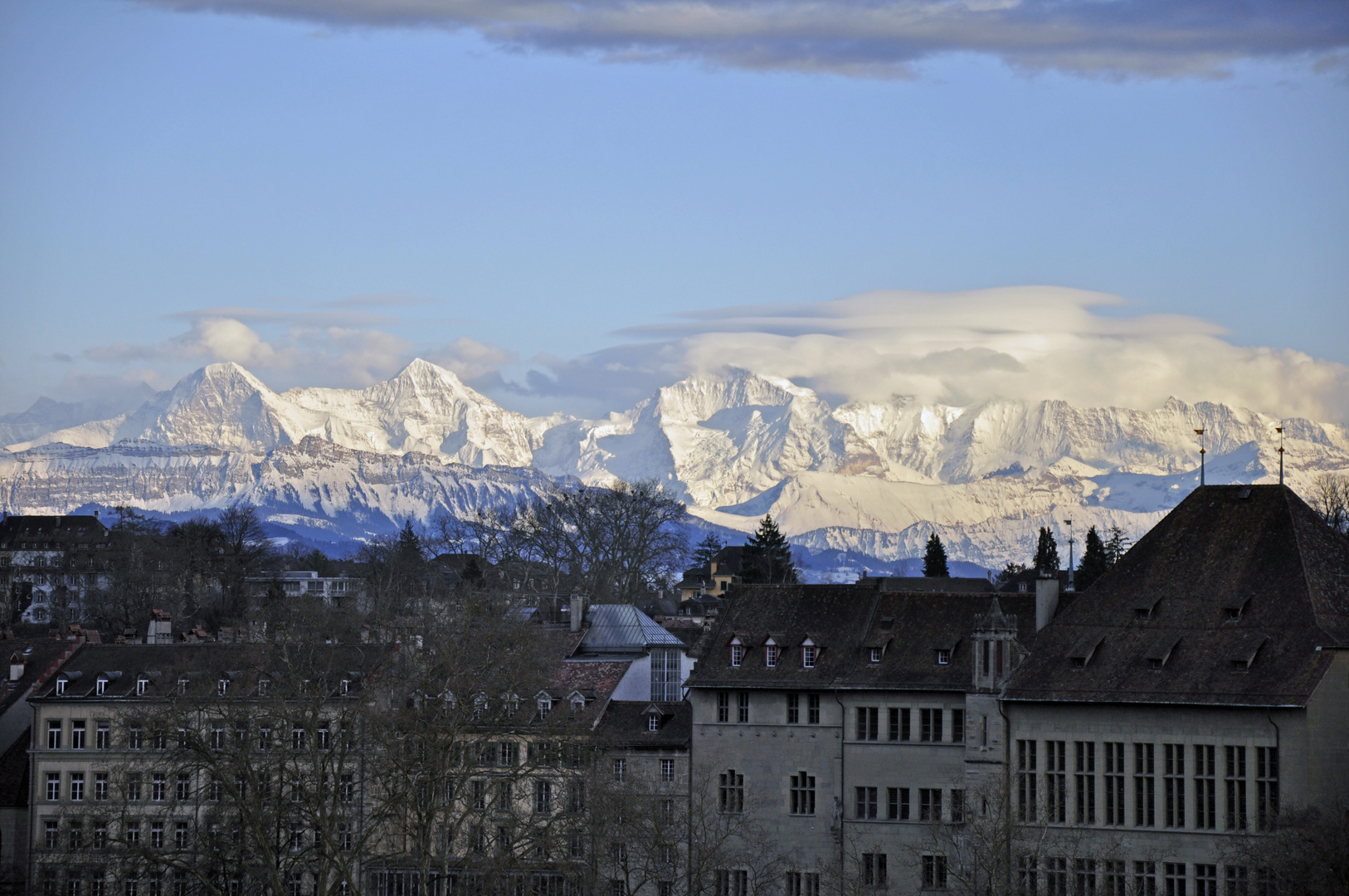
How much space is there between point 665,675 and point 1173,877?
112 feet

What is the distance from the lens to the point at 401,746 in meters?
86.4

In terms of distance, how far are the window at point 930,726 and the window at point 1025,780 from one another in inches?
176

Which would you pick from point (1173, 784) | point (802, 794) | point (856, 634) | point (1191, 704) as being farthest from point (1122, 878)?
point (856, 634)

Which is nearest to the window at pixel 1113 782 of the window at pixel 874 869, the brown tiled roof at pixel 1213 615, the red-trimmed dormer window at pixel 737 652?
the brown tiled roof at pixel 1213 615

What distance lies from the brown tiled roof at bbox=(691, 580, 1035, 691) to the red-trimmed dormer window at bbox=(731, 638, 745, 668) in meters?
0.21

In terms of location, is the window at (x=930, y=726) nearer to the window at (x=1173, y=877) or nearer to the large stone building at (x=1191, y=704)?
the large stone building at (x=1191, y=704)

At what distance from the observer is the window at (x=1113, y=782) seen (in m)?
80.6

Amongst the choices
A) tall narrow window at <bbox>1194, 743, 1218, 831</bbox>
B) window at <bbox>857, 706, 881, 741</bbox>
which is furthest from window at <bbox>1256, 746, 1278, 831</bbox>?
window at <bbox>857, 706, 881, 741</bbox>

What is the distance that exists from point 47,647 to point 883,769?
57033 mm

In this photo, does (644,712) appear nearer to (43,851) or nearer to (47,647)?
(43,851)

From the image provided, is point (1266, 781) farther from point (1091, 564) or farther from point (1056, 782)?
point (1091, 564)

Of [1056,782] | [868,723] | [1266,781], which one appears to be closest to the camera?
[1266,781]

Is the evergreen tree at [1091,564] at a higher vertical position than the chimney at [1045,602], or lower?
higher

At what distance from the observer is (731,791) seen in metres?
90.8
